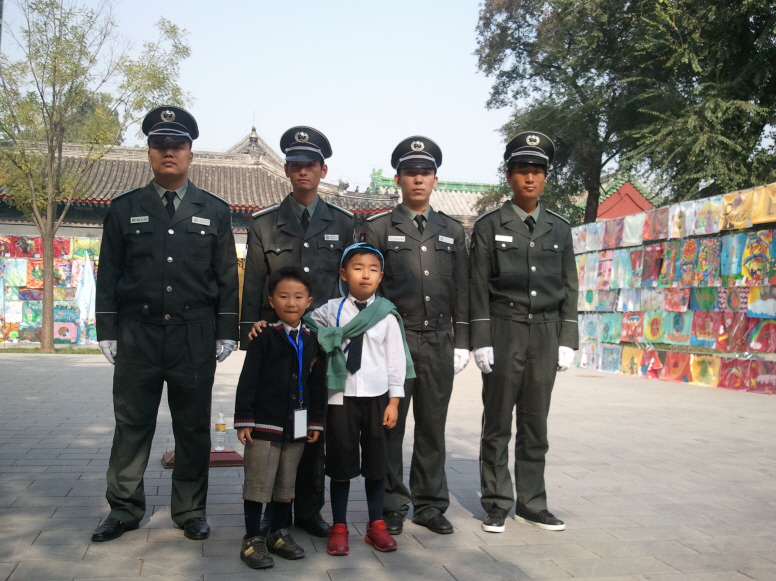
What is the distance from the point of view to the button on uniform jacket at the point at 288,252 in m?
4.45

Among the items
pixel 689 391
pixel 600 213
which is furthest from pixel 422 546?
pixel 600 213

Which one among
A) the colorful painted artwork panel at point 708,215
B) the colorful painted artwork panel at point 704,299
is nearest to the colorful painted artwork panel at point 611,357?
the colorful painted artwork panel at point 704,299

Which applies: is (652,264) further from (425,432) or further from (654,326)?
(425,432)

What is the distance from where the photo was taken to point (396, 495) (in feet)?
14.7

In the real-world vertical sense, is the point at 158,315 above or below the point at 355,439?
above

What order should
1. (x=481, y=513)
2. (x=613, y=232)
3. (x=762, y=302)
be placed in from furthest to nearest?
(x=613, y=232), (x=762, y=302), (x=481, y=513)

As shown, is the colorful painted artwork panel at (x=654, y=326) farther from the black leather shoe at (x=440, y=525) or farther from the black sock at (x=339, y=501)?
the black sock at (x=339, y=501)

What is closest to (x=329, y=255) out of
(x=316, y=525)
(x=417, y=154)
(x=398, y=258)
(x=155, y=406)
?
(x=398, y=258)

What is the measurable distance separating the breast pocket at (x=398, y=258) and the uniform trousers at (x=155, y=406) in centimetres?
114

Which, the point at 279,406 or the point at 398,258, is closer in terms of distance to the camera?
the point at 279,406

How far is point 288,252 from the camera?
450 centimetres

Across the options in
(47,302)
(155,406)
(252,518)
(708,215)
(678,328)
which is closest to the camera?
→ (252,518)

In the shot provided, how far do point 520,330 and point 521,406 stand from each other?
46 centimetres

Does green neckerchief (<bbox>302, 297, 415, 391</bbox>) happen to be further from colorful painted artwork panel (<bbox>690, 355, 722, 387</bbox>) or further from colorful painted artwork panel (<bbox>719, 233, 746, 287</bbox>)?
colorful painted artwork panel (<bbox>690, 355, 722, 387</bbox>)
